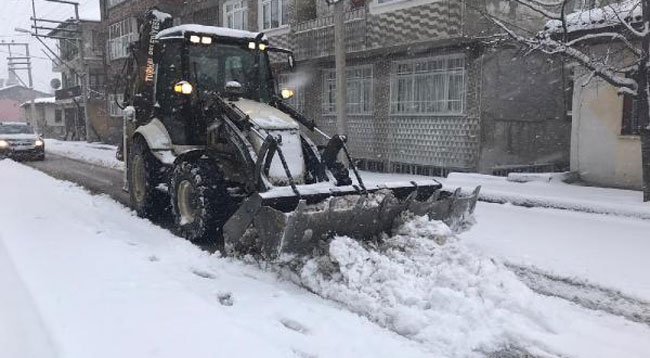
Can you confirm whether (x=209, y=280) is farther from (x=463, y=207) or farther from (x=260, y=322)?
(x=463, y=207)

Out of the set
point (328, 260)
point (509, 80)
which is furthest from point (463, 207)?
point (509, 80)

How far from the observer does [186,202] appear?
23.2 feet

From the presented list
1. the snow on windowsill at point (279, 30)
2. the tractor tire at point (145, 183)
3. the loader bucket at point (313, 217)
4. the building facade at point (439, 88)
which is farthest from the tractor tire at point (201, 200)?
the snow on windowsill at point (279, 30)

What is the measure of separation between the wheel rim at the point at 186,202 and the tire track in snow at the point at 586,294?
13.1 ft

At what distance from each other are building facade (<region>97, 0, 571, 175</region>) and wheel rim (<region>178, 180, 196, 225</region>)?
292 inches

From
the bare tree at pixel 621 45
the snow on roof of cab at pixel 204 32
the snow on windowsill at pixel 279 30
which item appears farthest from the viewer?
the snow on windowsill at pixel 279 30

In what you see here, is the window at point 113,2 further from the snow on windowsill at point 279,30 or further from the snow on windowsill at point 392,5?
the snow on windowsill at point 392,5

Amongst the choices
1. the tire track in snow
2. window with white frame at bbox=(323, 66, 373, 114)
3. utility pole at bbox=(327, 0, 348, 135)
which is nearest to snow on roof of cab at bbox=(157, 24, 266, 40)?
the tire track in snow

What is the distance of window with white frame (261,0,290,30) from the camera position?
18.8m

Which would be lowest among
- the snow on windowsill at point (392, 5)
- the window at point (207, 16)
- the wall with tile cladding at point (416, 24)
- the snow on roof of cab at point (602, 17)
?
the snow on roof of cab at point (602, 17)

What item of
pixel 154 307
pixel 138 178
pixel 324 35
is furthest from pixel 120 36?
pixel 154 307

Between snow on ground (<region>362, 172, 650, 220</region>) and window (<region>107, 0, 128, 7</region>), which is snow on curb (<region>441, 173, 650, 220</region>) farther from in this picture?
window (<region>107, 0, 128, 7</region>)

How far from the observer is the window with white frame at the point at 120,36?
32781mm

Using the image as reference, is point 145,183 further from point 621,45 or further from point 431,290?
point 621,45
